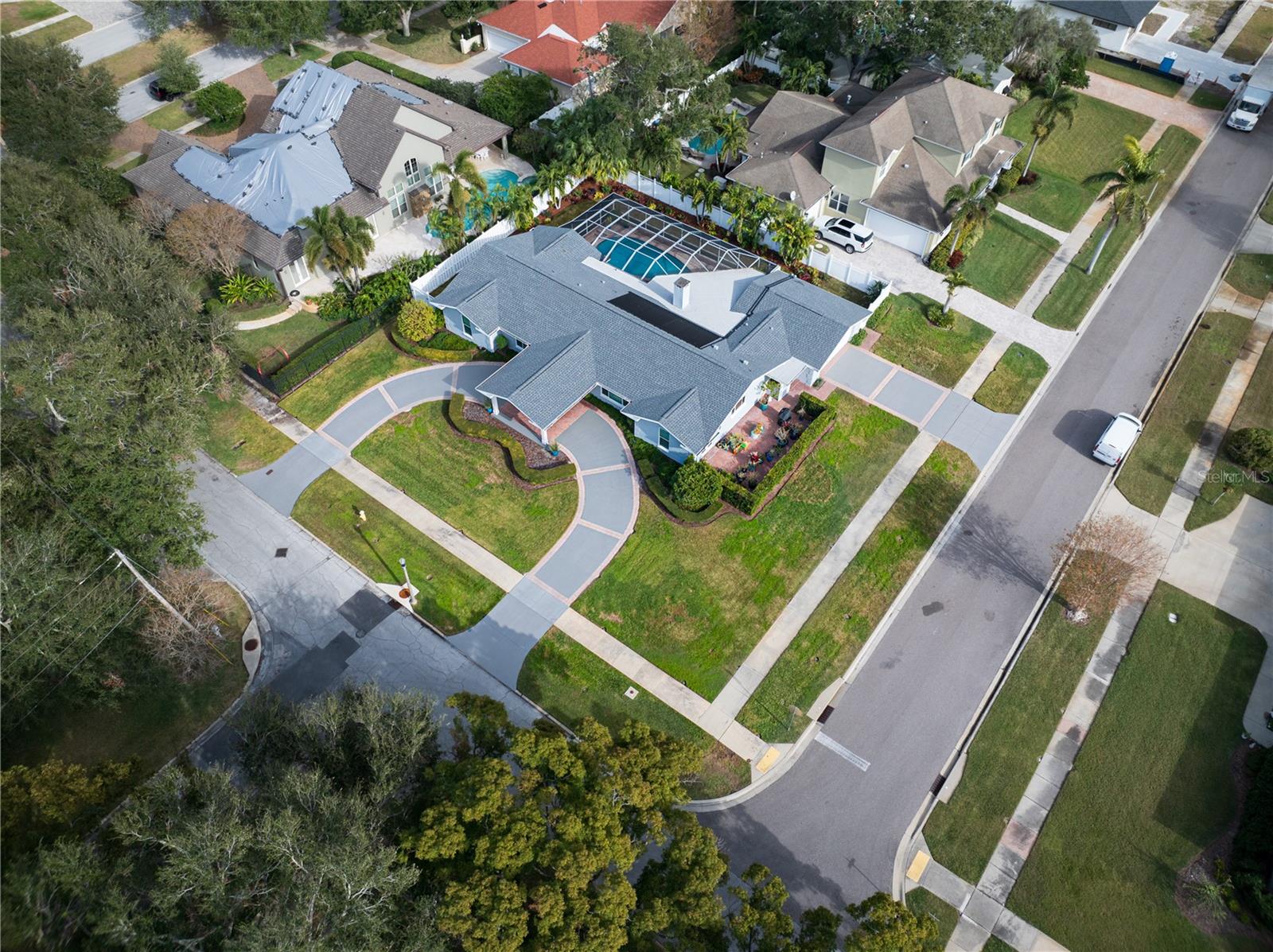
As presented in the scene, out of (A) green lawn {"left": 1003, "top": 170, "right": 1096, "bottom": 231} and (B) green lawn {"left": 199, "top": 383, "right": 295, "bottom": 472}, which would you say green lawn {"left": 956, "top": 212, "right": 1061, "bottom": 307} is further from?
(B) green lawn {"left": 199, "top": 383, "right": 295, "bottom": 472}

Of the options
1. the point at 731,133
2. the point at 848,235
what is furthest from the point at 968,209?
the point at 731,133

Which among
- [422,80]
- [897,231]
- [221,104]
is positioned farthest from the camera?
[422,80]

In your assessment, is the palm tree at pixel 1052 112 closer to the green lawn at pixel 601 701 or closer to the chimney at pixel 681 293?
the chimney at pixel 681 293

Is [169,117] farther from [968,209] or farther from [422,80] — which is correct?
[968,209]

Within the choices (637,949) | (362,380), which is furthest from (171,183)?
(637,949)

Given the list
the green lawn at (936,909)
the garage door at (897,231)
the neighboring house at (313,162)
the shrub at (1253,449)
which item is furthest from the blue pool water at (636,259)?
the green lawn at (936,909)

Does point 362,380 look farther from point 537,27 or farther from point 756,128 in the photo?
point 537,27
